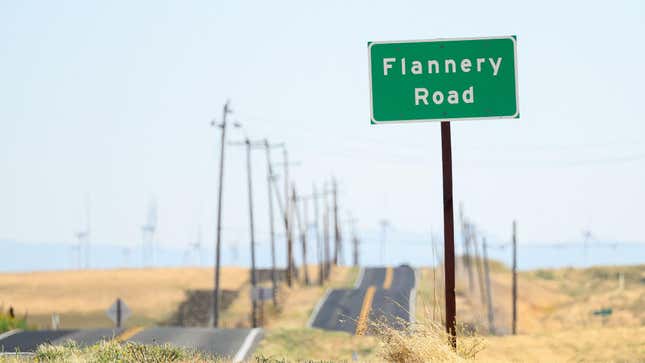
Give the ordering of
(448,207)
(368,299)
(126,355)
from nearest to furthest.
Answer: (448,207)
(126,355)
(368,299)

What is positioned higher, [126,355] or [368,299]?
[126,355]

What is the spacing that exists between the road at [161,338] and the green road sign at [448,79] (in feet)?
48.9

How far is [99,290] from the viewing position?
10306cm

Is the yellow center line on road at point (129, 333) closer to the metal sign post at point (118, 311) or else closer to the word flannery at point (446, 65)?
the metal sign post at point (118, 311)

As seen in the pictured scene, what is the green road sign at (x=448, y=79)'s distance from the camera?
60.7ft

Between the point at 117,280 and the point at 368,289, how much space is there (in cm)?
3253

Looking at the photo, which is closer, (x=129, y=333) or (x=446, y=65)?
(x=446, y=65)

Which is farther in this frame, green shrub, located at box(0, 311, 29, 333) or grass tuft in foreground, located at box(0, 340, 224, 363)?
green shrub, located at box(0, 311, 29, 333)

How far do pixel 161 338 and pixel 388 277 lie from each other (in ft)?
235

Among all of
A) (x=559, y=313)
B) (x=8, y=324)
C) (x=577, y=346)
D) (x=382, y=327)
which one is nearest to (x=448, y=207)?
(x=382, y=327)

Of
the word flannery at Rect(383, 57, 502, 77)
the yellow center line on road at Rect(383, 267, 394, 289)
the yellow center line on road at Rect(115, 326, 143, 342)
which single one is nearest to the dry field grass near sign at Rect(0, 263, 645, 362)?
the yellow center line on road at Rect(383, 267, 394, 289)

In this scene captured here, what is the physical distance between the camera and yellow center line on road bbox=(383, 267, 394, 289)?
95.4 metres

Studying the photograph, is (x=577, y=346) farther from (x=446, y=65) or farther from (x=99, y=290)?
(x=99, y=290)

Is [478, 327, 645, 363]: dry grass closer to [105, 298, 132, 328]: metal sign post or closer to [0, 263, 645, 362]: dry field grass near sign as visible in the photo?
[0, 263, 645, 362]: dry field grass near sign
